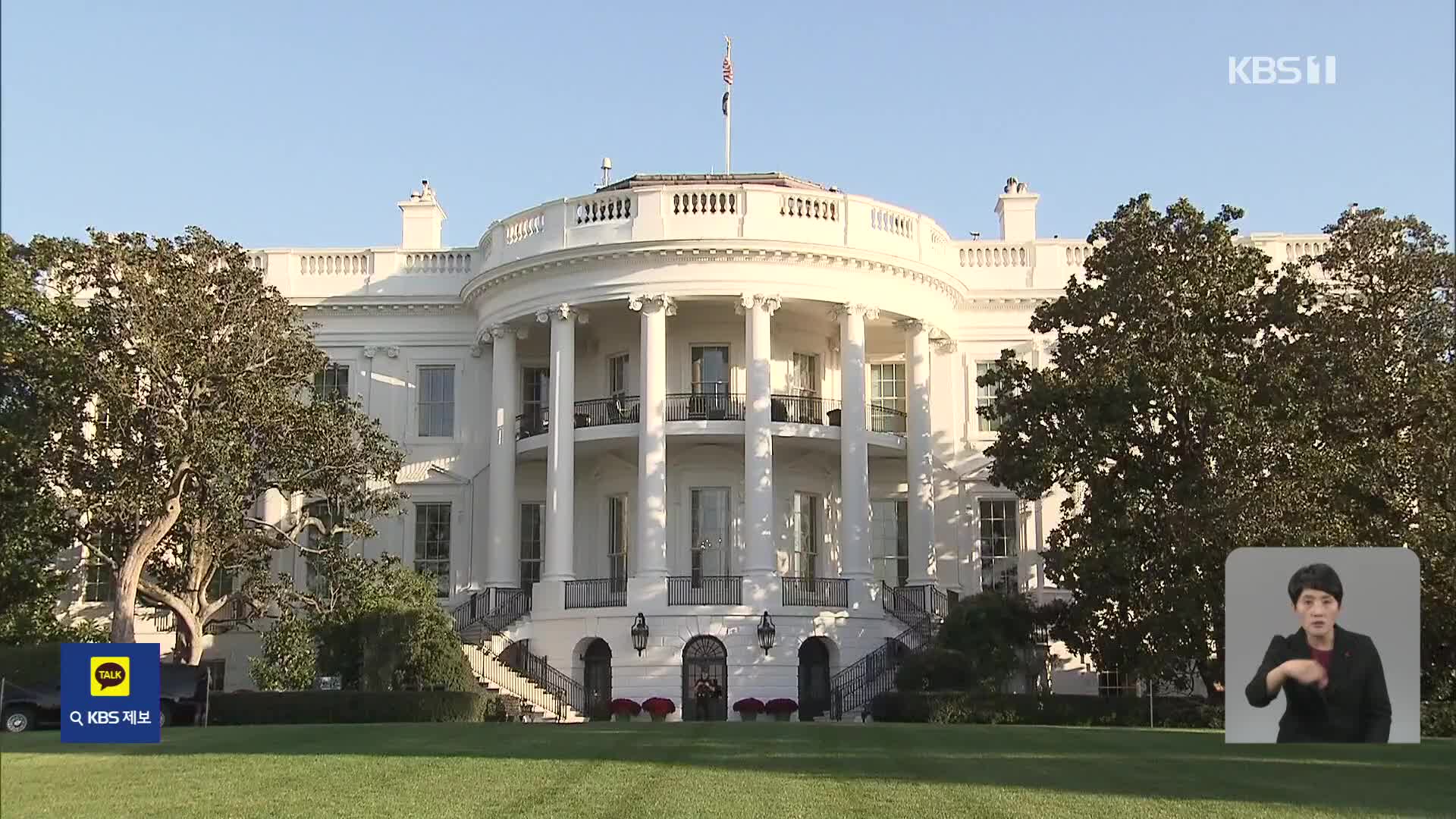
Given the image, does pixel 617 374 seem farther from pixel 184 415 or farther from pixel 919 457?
pixel 184 415

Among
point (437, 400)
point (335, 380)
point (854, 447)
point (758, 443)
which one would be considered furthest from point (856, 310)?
point (335, 380)

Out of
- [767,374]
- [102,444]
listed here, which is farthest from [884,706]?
[102,444]

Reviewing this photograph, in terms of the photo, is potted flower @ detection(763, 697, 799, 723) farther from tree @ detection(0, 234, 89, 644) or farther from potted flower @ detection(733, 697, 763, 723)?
tree @ detection(0, 234, 89, 644)

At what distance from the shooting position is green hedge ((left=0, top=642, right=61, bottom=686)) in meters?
29.3

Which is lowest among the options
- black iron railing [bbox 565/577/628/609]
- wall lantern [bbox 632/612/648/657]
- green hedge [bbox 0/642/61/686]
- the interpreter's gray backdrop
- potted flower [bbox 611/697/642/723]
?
potted flower [bbox 611/697/642/723]

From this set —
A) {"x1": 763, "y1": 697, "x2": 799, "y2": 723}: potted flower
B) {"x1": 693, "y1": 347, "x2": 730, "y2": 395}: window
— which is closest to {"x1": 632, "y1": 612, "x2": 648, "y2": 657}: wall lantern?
{"x1": 763, "y1": 697, "x2": 799, "y2": 723}: potted flower

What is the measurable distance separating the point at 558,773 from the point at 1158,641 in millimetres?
14258

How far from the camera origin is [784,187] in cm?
3606

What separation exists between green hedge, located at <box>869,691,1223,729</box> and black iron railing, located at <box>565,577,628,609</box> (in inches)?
308

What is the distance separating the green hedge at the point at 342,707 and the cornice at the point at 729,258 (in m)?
10.4

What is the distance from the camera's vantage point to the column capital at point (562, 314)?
35.6 meters

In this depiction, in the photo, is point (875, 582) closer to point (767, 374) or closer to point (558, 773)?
point (767, 374)

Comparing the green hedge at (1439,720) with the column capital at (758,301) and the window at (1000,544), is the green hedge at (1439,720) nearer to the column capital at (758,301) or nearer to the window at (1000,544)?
the window at (1000,544)

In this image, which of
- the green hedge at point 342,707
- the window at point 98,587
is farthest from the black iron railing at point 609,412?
the window at point 98,587
